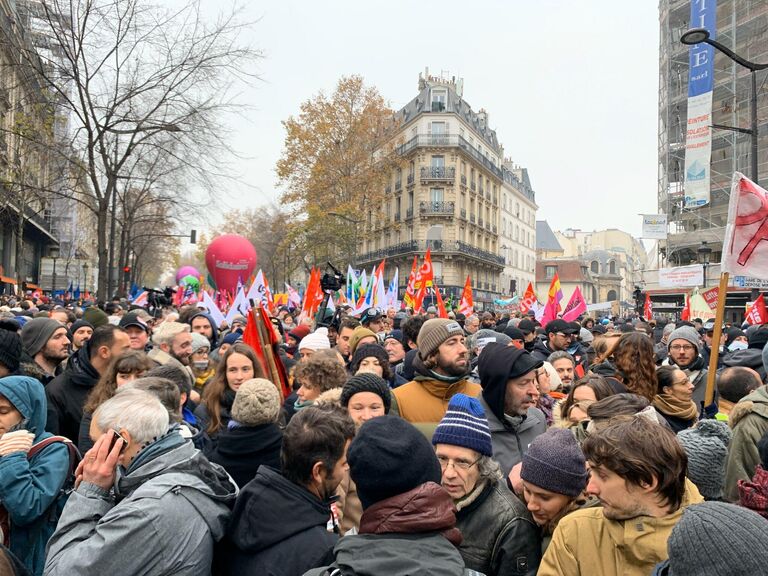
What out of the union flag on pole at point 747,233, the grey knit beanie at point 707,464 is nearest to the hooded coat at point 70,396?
the grey knit beanie at point 707,464

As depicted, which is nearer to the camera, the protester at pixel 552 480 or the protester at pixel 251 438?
the protester at pixel 552 480

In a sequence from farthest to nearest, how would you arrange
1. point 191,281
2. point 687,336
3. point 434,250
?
point 434,250
point 191,281
point 687,336

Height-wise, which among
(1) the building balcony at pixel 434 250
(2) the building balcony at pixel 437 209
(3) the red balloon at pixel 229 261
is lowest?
(3) the red balloon at pixel 229 261

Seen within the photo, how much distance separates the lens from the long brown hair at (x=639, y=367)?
4.59m

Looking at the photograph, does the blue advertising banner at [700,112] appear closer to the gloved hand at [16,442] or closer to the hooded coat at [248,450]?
the hooded coat at [248,450]

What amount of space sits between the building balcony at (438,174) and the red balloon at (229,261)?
26.3 metres

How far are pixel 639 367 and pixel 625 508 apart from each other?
8.62 feet

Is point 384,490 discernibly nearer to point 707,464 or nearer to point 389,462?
point 389,462

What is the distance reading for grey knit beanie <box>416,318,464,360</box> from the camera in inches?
161

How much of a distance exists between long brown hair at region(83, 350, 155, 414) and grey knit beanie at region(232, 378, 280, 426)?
139cm

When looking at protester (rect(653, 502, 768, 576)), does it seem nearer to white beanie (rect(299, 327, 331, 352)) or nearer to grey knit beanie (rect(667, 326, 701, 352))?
grey knit beanie (rect(667, 326, 701, 352))

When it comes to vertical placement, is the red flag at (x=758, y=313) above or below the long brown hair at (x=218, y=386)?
above

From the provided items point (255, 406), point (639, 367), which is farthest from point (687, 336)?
point (255, 406)

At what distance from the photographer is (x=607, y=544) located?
2.20m
